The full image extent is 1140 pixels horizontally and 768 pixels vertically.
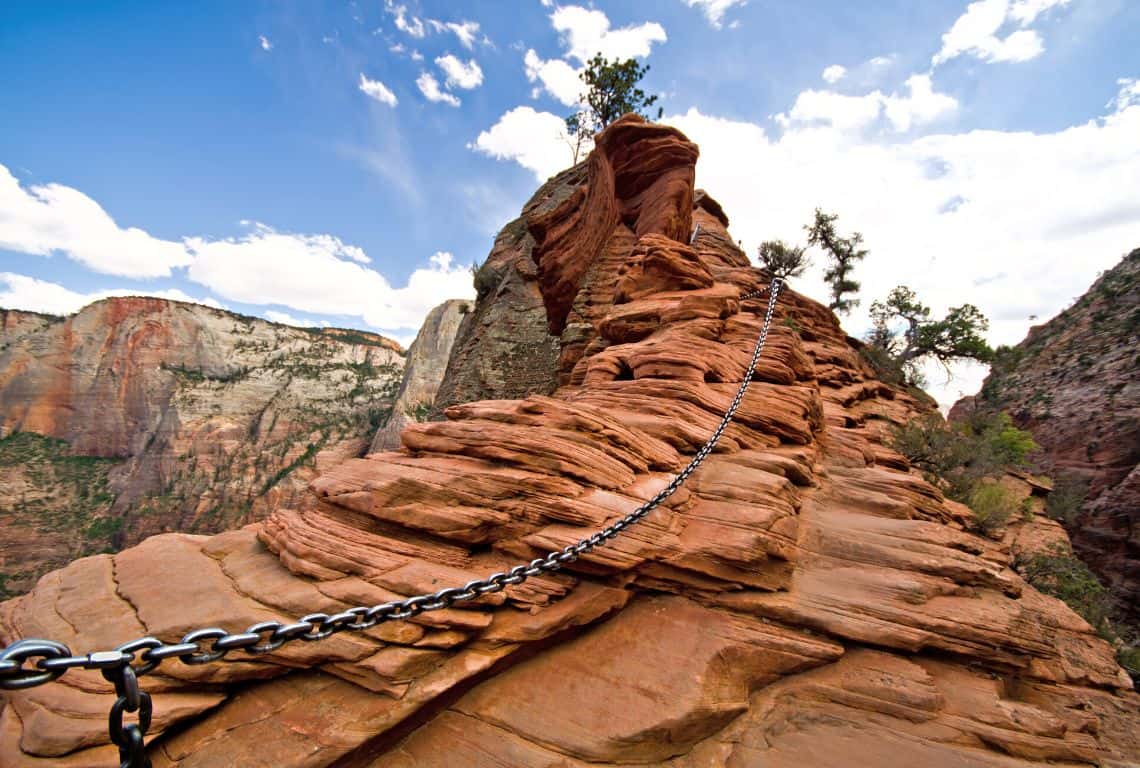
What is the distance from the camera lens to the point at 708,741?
125 inches

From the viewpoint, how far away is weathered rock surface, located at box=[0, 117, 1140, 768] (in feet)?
9.32

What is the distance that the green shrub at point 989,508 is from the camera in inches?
313

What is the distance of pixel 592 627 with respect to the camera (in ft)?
12.5

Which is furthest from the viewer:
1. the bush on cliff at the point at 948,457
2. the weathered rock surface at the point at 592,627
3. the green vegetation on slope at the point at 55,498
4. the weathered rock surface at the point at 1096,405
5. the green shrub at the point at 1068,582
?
the green vegetation on slope at the point at 55,498

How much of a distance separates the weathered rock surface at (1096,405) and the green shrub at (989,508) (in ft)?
47.1

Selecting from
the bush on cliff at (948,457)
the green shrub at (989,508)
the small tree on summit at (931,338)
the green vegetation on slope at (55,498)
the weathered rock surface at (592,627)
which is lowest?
the green vegetation on slope at (55,498)

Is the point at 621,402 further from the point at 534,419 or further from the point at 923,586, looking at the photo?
the point at 923,586

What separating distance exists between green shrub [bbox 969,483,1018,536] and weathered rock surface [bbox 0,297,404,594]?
58.4 meters

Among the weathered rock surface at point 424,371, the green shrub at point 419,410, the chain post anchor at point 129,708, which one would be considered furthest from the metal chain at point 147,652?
the green shrub at point 419,410

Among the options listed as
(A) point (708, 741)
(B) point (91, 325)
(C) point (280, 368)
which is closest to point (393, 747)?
(A) point (708, 741)

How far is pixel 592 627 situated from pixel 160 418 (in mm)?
82637

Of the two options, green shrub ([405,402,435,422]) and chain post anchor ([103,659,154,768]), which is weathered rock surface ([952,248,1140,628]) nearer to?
chain post anchor ([103,659,154,768])

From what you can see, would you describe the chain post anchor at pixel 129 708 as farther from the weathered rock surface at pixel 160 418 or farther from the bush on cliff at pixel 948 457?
the weathered rock surface at pixel 160 418

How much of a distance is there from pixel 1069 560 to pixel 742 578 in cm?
955
